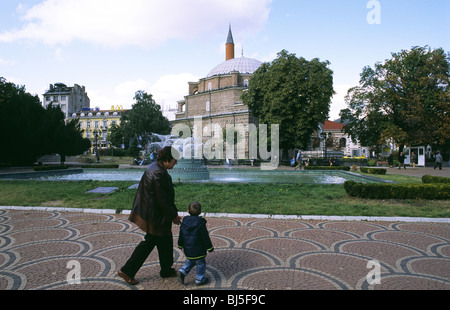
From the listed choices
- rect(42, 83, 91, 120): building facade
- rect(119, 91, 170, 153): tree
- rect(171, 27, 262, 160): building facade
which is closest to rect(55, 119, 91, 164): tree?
rect(119, 91, 170, 153): tree

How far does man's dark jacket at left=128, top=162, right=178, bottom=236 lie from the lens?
3633mm

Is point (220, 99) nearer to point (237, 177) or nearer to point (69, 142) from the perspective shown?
point (69, 142)

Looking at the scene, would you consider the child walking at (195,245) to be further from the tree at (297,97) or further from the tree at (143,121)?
the tree at (143,121)

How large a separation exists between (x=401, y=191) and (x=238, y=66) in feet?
171

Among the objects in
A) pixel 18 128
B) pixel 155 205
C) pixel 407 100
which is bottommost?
pixel 155 205

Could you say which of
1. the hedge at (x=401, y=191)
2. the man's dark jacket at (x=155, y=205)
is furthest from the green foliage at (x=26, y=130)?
the hedge at (x=401, y=191)

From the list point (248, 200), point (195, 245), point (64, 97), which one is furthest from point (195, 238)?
point (64, 97)

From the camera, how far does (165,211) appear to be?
362 centimetres

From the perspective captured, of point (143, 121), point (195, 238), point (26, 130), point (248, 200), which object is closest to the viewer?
point (195, 238)

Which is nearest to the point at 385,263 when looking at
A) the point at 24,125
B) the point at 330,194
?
the point at 330,194

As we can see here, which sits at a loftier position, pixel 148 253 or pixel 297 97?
pixel 297 97

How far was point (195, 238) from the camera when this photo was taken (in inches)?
140

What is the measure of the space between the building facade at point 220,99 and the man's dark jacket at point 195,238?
45.8m
